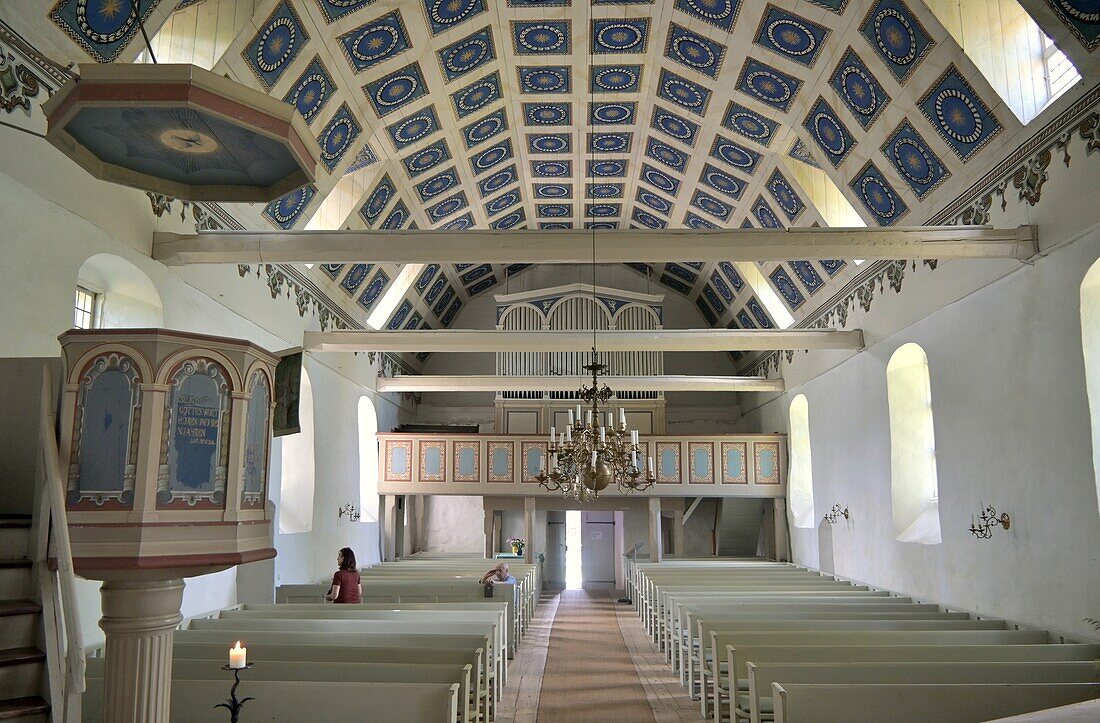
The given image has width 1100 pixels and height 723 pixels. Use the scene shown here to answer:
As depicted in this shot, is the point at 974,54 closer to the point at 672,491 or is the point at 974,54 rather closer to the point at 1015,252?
the point at 1015,252

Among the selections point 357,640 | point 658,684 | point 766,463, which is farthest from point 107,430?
point 766,463

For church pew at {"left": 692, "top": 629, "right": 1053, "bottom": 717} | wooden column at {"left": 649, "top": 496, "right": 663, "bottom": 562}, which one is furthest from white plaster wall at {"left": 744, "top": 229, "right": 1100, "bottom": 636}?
wooden column at {"left": 649, "top": 496, "right": 663, "bottom": 562}

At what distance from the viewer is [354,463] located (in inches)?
666

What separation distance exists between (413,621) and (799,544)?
37.1 feet

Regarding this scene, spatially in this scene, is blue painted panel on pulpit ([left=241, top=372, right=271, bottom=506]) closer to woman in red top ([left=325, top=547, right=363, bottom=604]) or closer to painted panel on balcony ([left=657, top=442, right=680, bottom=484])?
woman in red top ([left=325, top=547, right=363, bottom=604])

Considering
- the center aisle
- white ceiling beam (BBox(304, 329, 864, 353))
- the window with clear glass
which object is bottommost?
the center aisle

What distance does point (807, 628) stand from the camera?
8.29 meters

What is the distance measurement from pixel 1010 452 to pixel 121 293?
9669 mm

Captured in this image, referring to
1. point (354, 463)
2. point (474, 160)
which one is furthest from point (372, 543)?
point (474, 160)

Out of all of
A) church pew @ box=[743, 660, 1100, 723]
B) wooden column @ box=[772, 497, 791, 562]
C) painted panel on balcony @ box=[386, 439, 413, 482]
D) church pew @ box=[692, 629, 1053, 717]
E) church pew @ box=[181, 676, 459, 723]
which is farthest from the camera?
painted panel on balcony @ box=[386, 439, 413, 482]

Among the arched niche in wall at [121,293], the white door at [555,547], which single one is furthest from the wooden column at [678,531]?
the arched niche in wall at [121,293]

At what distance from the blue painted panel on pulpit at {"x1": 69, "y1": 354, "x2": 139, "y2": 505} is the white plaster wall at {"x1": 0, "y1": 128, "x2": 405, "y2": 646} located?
346 cm

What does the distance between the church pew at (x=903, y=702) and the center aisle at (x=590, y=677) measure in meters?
3.13

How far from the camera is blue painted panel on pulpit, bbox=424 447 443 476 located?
18.5 m
